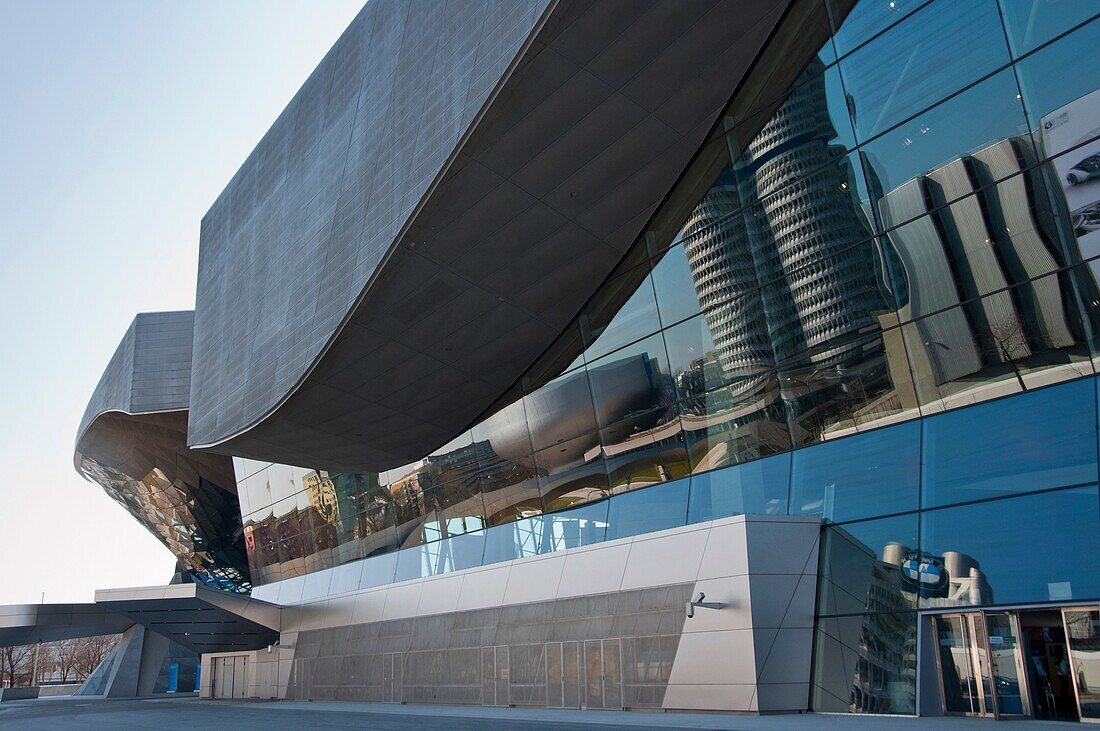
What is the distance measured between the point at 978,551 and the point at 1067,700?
2.29 m

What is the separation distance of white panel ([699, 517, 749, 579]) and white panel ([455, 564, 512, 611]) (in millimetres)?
7429

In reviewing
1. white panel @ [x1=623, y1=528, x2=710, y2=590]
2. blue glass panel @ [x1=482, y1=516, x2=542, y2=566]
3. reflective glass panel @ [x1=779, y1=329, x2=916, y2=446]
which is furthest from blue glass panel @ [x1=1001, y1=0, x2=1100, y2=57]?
blue glass panel @ [x1=482, y1=516, x2=542, y2=566]

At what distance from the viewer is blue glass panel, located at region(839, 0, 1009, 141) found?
1466cm

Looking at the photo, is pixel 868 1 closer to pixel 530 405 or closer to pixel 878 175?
pixel 878 175

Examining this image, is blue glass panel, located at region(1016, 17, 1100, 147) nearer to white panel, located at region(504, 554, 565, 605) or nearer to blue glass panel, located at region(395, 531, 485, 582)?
white panel, located at region(504, 554, 565, 605)

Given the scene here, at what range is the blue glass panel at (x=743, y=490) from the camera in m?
17.4

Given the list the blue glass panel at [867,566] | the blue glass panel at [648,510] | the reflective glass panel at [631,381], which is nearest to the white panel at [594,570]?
the blue glass panel at [648,510]

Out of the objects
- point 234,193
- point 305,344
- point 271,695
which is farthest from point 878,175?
point 271,695

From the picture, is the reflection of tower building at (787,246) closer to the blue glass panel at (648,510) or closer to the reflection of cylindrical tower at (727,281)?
the reflection of cylindrical tower at (727,281)

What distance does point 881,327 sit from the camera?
1634 cm

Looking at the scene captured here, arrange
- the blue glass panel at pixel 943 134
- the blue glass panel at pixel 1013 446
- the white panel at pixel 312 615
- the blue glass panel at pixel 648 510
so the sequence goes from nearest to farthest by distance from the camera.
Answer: the blue glass panel at pixel 1013 446 → the blue glass panel at pixel 943 134 → the blue glass panel at pixel 648 510 → the white panel at pixel 312 615

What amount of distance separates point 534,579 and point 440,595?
4.73 metres

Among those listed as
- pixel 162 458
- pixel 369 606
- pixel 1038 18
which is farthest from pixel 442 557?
pixel 162 458

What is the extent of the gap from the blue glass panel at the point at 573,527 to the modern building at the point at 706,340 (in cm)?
11
